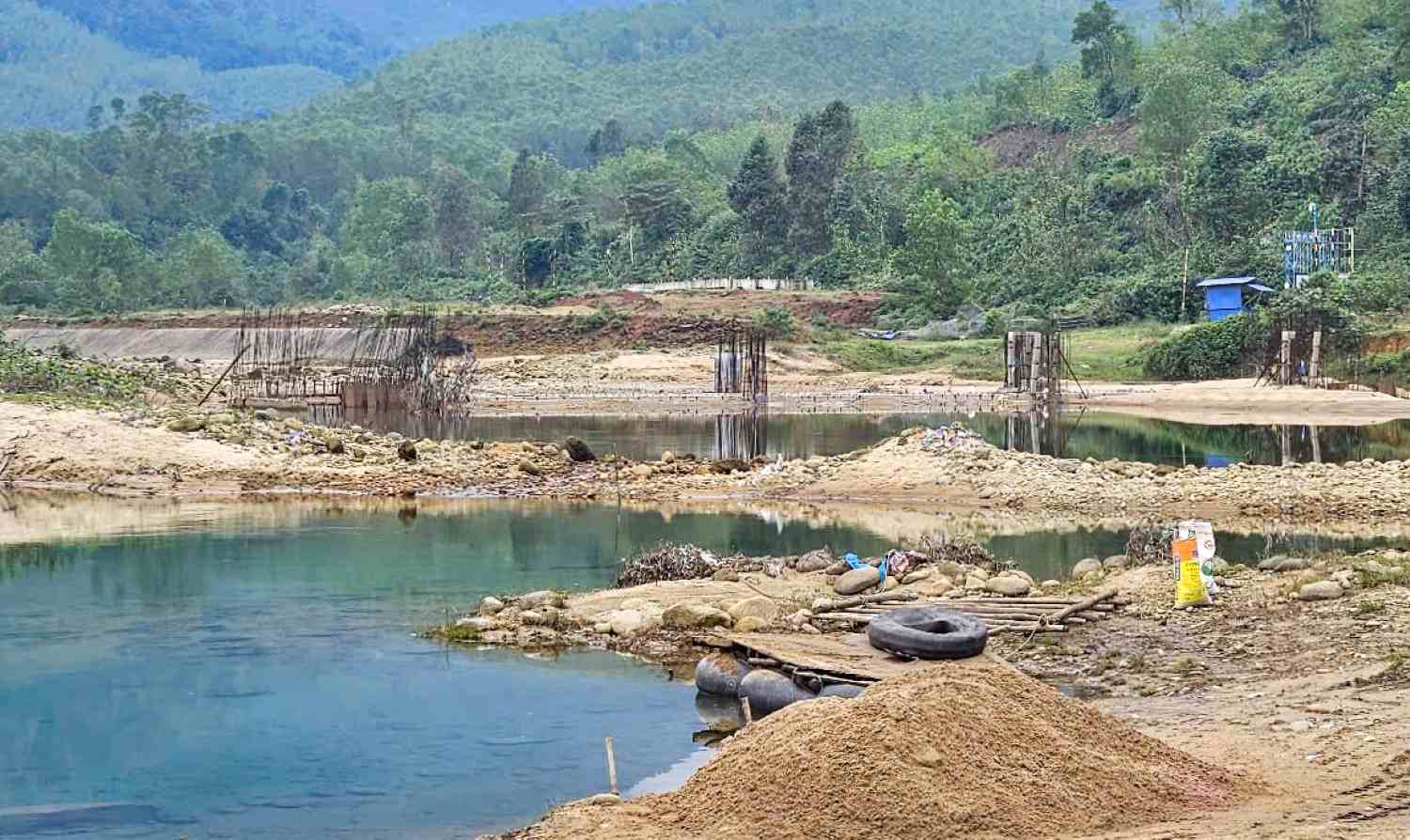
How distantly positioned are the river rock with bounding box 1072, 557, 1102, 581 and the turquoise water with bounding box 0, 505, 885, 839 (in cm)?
421

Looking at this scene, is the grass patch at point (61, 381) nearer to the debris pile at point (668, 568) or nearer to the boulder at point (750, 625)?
the debris pile at point (668, 568)

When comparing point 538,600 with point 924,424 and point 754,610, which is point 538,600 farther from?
point 924,424

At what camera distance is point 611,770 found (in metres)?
12.8

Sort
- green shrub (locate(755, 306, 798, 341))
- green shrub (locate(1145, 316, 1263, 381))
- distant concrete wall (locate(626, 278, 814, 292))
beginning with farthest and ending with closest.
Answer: distant concrete wall (locate(626, 278, 814, 292)) → green shrub (locate(755, 306, 798, 341)) → green shrub (locate(1145, 316, 1263, 381))

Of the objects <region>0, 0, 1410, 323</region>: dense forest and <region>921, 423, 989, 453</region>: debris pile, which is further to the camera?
<region>0, 0, 1410, 323</region>: dense forest

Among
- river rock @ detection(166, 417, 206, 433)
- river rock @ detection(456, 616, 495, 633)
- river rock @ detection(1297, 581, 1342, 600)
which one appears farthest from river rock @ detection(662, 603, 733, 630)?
river rock @ detection(166, 417, 206, 433)

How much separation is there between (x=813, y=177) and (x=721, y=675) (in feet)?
246

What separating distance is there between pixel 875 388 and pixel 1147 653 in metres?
42.7

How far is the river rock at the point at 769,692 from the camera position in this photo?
47.6 ft

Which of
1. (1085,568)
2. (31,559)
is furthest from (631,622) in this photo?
(31,559)

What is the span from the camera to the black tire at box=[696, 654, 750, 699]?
15.5 metres

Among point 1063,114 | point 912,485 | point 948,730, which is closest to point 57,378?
point 912,485

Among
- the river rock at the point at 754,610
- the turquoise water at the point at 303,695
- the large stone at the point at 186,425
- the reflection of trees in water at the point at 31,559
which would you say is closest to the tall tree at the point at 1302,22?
the large stone at the point at 186,425

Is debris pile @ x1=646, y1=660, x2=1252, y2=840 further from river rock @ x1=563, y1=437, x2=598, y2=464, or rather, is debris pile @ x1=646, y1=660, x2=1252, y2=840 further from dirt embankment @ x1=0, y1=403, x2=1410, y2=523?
river rock @ x1=563, y1=437, x2=598, y2=464
